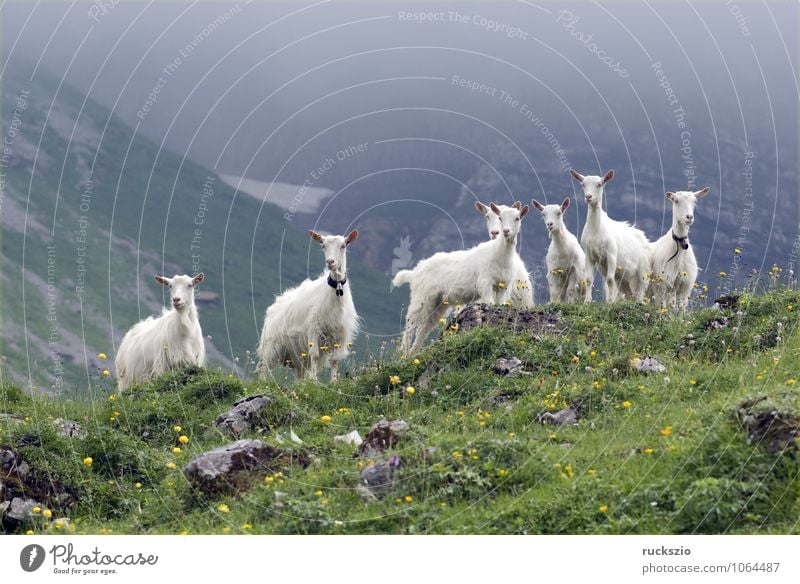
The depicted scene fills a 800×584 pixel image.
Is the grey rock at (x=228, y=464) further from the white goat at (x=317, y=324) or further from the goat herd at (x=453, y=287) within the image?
the white goat at (x=317, y=324)

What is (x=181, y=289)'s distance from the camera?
21422 millimetres

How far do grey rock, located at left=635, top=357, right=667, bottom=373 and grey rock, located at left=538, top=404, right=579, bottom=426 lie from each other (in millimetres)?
1666

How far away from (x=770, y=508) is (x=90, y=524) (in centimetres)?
735

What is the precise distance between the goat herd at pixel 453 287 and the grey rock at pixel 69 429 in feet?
17.7

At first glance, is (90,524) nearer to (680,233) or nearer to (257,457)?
(257,457)

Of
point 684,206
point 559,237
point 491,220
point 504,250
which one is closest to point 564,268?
point 559,237

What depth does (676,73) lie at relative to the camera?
193 metres

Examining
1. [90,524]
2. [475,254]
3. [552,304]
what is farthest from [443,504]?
[475,254]

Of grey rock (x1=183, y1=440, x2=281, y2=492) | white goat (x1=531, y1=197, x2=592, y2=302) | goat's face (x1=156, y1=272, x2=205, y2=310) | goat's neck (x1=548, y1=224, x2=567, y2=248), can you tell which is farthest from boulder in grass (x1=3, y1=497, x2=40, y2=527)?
goat's neck (x1=548, y1=224, x2=567, y2=248)

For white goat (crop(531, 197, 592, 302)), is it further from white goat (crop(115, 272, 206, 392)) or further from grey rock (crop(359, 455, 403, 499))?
grey rock (crop(359, 455, 403, 499))

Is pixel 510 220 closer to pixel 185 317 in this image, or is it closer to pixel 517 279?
pixel 517 279

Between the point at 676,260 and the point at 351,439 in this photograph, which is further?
the point at 676,260
